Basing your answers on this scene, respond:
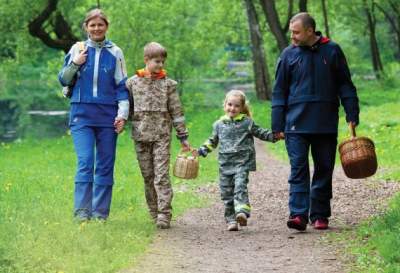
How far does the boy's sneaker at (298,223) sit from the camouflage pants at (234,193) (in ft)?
1.93

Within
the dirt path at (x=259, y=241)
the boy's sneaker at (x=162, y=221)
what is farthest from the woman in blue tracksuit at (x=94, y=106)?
the dirt path at (x=259, y=241)

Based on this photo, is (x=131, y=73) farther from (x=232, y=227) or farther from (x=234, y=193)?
(x=232, y=227)

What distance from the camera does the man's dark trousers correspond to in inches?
363

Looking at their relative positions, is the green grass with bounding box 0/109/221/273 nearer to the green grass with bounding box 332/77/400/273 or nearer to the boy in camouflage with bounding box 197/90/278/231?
the boy in camouflage with bounding box 197/90/278/231

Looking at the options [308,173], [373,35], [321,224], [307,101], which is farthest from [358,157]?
[373,35]

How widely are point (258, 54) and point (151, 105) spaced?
25.4 m

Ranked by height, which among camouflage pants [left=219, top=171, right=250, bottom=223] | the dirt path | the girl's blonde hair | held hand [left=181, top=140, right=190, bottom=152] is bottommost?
the dirt path

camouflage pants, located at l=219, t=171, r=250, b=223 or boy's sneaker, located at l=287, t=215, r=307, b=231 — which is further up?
camouflage pants, located at l=219, t=171, r=250, b=223

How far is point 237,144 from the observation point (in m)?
9.59

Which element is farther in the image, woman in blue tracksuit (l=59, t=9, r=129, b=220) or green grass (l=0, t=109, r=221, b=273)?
woman in blue tracksuit (l=59, t=9, r=129, b=220)

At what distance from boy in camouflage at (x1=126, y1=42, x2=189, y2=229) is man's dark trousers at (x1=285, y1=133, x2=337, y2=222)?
1169mm

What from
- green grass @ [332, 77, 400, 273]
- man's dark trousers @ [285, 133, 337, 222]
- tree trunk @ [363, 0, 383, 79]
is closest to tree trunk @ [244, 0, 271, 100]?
green grass @ [332, 77, 400, 273]

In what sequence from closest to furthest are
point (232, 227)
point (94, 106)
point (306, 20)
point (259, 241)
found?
1. point (259, 241)
2. point (306, 20)
3. point (94, 106)
4. point (232, 227)

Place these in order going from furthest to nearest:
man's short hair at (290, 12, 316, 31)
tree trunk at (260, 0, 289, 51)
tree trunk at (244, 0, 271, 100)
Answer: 1. tree trunk at (244, 0, 271, 100)
2. tree trunk at (260, 0, 289, 51)
3. man's short hair at (290, 12, 316, 31)
